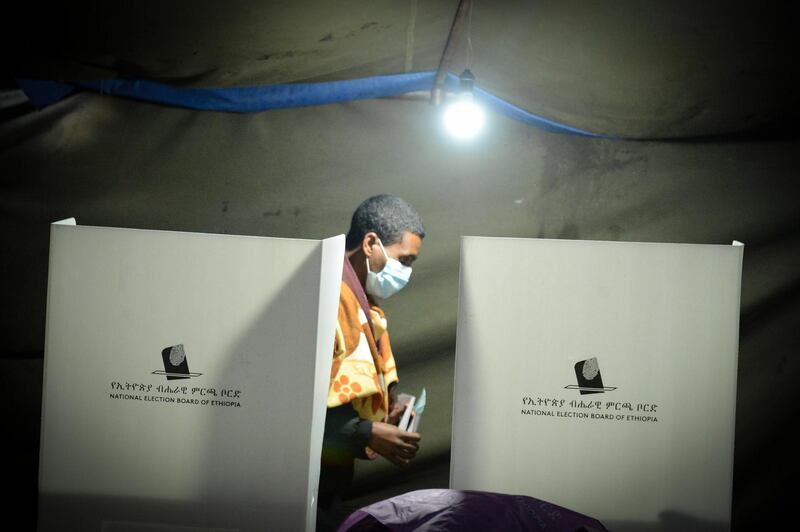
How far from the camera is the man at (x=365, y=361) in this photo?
5.84 feet

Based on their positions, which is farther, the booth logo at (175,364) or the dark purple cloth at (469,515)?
the booth logo at (175,364)

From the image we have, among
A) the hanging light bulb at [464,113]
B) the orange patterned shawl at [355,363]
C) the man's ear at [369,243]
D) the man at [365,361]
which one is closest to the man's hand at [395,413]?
the man at [365,361]

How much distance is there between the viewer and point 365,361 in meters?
1.80

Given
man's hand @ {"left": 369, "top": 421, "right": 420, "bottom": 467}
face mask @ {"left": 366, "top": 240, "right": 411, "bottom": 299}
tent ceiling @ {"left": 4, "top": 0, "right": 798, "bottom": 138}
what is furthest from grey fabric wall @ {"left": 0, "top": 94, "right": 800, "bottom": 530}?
man's hand @ {"left": 369, "top": 421, "right": 420, "bottom": 467}

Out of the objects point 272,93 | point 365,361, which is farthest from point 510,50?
point 365,361

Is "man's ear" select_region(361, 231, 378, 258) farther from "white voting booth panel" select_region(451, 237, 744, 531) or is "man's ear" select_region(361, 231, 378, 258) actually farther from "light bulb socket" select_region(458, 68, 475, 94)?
"white voting booth panel" select_region(451, 237, 744, 531)

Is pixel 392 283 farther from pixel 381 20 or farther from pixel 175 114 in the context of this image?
pixel 175 114

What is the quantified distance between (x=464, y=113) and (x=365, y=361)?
779 millimetres

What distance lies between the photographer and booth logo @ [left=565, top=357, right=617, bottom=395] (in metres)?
1.18

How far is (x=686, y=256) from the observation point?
117cm

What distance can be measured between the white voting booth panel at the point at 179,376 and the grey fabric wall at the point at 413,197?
1.26m

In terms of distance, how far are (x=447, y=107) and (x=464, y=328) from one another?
3.95 feet

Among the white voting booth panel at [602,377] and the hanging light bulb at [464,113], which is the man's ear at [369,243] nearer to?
the hanging light bulb at [464,113]

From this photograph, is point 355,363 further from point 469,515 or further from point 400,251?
point 469,515
